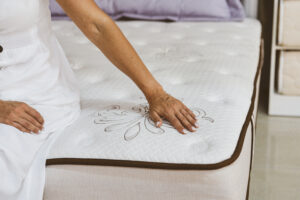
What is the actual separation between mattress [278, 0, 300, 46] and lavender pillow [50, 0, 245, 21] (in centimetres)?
19

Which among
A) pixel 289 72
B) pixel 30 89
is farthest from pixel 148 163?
pixel 289 72

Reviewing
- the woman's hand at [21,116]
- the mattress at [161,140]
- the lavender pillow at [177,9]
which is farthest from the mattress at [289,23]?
the woman's hand at [21,116]

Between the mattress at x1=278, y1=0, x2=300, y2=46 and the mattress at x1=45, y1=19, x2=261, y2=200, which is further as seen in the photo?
the mattress at x1=278, y1=0, x2=300, y2=46

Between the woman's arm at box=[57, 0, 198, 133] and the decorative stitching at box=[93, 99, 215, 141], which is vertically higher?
the woman's arm at box=[57, 0, 198, 133]

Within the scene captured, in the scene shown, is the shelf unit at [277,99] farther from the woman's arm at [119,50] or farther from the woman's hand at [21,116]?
the woman's hand at [21,116]

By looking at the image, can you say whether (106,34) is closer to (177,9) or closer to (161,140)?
(161,140)

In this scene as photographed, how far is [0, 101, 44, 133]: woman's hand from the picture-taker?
87 cm

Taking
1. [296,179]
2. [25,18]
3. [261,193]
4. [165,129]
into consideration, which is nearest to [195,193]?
[165,129]

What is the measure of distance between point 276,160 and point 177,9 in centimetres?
86

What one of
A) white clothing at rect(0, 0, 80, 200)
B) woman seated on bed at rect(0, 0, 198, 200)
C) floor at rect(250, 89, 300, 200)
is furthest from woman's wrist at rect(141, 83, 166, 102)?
floor at rect(250, 89, 300, 200)

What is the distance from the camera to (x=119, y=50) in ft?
3.06

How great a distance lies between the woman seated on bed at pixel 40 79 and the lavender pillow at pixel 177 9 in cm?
103

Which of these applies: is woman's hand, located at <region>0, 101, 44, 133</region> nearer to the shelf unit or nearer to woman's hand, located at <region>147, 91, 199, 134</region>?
woman's hand, located at <region>147, 91, 199, 134</region>

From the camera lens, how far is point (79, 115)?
1.02 metres
